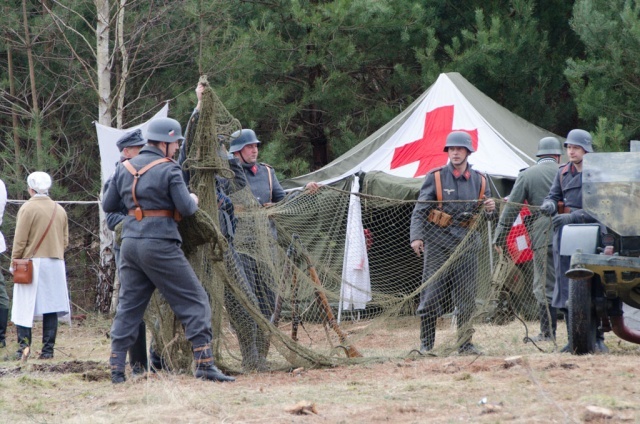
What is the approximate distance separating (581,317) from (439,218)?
155cm

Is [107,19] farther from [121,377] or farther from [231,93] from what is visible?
[121,377]

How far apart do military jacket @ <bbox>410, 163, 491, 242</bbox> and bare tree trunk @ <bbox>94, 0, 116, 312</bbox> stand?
646 centimetres

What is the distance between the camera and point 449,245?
312 inches

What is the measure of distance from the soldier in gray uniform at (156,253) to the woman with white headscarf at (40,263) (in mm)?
2900

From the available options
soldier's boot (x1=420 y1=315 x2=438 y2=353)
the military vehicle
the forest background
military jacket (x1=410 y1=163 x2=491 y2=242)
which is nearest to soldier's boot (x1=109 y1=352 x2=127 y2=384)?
soldier's boot (x1=420 y1=315 x2=438 y2=353)

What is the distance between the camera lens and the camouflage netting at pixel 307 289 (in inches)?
279

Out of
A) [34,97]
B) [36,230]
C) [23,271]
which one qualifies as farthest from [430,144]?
[34,97]

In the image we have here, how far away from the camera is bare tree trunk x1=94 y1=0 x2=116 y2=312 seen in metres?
13.5

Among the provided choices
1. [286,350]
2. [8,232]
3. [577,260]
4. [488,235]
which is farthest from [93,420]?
[8,232]

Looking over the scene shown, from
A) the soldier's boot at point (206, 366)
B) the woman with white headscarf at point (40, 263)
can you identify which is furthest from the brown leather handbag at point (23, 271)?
the soldier's boot at point (206, 366)

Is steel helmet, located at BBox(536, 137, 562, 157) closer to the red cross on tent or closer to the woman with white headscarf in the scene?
the red cross on tent

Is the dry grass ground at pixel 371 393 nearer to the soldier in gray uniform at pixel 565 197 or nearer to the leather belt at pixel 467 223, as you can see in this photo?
the soldier in gray uniform at pixel 565 197

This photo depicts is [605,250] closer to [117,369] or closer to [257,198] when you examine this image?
[257,198]

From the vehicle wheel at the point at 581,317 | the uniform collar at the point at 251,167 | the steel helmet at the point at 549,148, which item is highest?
the steel helmet at the point at 549,148
